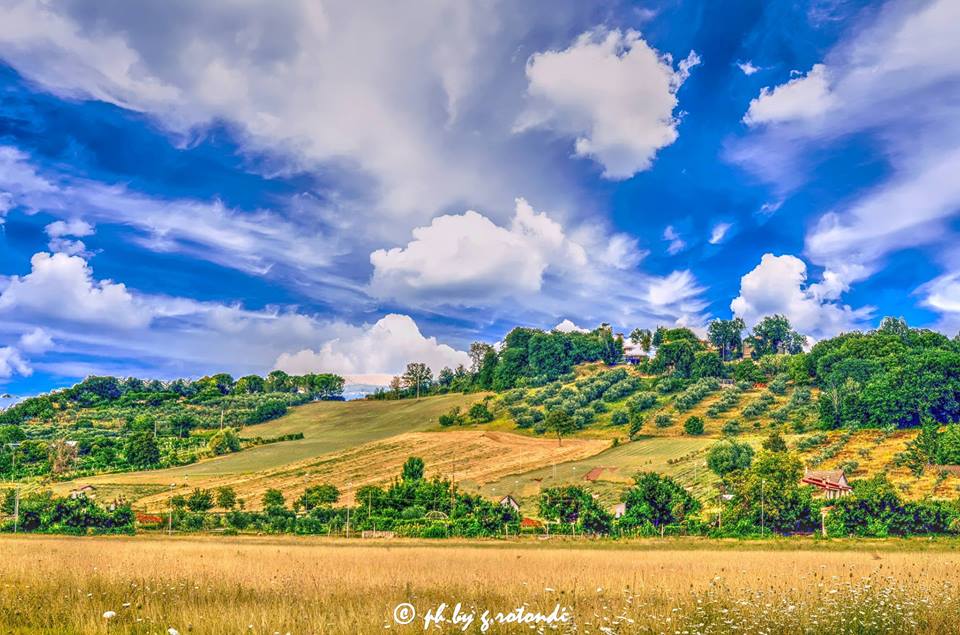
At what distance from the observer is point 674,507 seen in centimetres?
7869

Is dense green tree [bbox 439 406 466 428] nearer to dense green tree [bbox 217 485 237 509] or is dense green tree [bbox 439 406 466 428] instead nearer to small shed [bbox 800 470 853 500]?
dense green tree [bbox 217 485 237 509]

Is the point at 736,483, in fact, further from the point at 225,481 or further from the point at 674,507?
the point at 225,481

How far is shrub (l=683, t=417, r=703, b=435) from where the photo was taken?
146000 millimetres

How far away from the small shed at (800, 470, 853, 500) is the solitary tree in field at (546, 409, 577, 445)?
6457cm

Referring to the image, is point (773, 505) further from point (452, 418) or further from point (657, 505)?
point (452, 418)

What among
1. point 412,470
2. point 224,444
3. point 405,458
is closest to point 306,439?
point 224,444

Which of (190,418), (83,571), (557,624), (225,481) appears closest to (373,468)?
(225,481)

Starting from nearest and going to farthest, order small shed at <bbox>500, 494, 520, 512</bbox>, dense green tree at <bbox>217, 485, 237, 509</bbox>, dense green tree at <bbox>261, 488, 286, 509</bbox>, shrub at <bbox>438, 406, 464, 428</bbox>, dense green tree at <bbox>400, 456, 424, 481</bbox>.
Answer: small shed at <bbox>500, 494, 520, 512</bbox>
dense green tree at <bbox>217, 485, 237, 509</bbox>
dense green tree at <bbox>261, 488, 286, 509</bbox>
dense green tree at <bbox>400, 456, 424, 481</bbox>
shrub at <bbox>438, 406, 464, 428</bbox>

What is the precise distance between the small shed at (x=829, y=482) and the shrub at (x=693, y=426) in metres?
43.2

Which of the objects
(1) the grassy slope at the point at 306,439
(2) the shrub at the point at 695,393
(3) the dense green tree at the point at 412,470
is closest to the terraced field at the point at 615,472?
(3) the dense green tree at the point at 412,470

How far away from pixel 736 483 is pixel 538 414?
87872mm

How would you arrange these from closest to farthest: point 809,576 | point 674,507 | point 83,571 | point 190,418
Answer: point 83,571
point 809,576
point 674,507
point 190,418

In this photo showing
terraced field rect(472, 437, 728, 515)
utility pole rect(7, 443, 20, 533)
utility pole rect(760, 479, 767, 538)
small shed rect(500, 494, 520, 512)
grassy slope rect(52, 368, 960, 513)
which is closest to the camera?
utility pole rect(760, 479, 767, 538)

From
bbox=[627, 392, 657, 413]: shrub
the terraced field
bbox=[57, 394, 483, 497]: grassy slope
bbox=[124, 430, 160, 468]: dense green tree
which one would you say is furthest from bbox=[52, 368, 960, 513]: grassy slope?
bbox=[124, 430, 160, 468]: dense green tree
